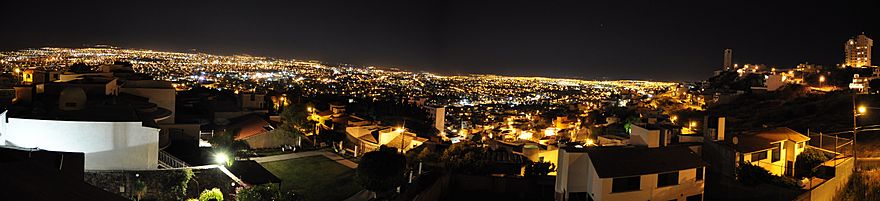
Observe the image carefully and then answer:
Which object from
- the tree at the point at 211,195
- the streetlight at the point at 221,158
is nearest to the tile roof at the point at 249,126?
the streetlight at the point at 221,158

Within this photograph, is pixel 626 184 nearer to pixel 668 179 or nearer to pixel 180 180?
pixel 668 179

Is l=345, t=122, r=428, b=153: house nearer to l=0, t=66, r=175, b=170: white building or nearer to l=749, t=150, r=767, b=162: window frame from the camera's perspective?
l=0, t=66, r=175, b=170: white building

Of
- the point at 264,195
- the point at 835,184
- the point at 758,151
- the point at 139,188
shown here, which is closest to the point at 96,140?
the point at 139,188

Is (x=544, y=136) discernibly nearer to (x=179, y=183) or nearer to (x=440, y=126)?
(x=440, y=126)

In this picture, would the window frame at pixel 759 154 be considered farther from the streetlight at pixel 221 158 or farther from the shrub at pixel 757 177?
the streetlight at pixel 221 158

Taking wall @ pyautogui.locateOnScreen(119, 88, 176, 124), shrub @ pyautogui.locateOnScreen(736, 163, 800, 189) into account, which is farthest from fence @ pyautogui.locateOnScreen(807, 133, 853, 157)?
wall @ pyautogui.locateOnScreen(119, 88, 176, 124)
